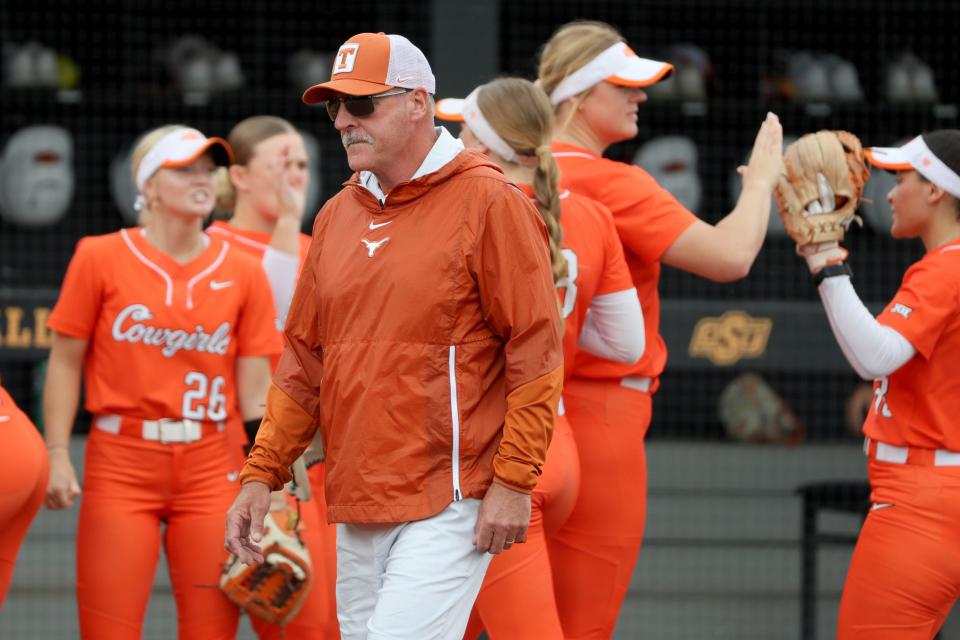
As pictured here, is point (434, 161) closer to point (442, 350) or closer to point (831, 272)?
point (442, 350)

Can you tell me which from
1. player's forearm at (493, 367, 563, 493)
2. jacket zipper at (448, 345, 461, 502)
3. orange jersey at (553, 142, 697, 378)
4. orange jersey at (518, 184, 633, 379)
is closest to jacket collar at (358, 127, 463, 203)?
jacket zipper at (448, 345, 461, 502)

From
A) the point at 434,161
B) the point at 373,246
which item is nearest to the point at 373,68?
the point at 434,161

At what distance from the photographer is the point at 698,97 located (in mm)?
7789

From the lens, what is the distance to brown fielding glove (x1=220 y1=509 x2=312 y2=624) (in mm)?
3812

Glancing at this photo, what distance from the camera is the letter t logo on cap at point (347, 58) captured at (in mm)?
2787

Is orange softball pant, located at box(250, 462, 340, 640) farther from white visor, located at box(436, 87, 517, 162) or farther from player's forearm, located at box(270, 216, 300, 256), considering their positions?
white visor, located at box(436, 87, 517, 162)

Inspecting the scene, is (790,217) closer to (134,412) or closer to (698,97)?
(134,412)

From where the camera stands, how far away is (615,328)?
11.7 feet

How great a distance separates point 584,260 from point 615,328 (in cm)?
21

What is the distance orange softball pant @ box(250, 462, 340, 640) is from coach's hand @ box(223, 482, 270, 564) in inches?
39.0

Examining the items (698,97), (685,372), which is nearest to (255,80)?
(698,97)

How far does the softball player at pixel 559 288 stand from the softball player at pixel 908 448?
0.52 m

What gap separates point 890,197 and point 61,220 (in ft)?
16.9

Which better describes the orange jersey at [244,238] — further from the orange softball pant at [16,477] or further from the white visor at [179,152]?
the orange softball pant at [16,477]
